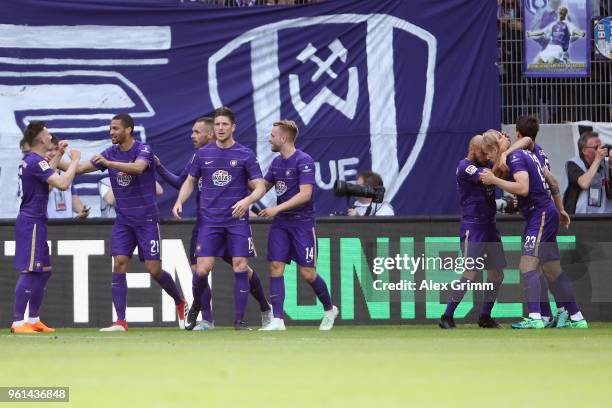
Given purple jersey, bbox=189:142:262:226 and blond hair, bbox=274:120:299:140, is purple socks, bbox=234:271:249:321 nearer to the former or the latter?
purple jersey, bbox=189:142:262:226

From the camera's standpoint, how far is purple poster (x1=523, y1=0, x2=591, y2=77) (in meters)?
17.5

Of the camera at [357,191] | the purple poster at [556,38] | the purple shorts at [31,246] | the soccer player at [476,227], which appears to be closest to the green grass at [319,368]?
the purple shorts at [31,246]

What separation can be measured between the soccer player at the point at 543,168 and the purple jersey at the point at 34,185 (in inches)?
172

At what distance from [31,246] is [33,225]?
212 millimetres

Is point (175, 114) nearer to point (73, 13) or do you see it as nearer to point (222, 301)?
point (73, 13)

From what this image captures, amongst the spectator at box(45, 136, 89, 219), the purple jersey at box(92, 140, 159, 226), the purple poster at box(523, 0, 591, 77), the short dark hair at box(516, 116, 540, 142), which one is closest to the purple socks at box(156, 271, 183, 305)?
the purple jersey at box(92, 140, 159, 226)

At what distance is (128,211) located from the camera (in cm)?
1353

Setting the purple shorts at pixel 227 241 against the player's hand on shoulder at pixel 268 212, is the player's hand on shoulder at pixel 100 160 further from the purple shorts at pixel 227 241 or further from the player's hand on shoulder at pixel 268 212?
the player's hand on shoulder at pixel 268 212

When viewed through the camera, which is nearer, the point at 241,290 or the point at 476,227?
the point at 241,290

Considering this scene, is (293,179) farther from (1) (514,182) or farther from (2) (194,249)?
(1) (514,182)

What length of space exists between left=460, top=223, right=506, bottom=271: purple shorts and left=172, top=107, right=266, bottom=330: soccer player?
2.14 m

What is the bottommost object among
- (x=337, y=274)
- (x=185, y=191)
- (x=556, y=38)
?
(x=337, y=274)

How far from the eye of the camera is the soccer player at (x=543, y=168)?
13328mm

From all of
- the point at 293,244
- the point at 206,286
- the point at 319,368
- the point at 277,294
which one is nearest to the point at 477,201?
the point at 293,244
